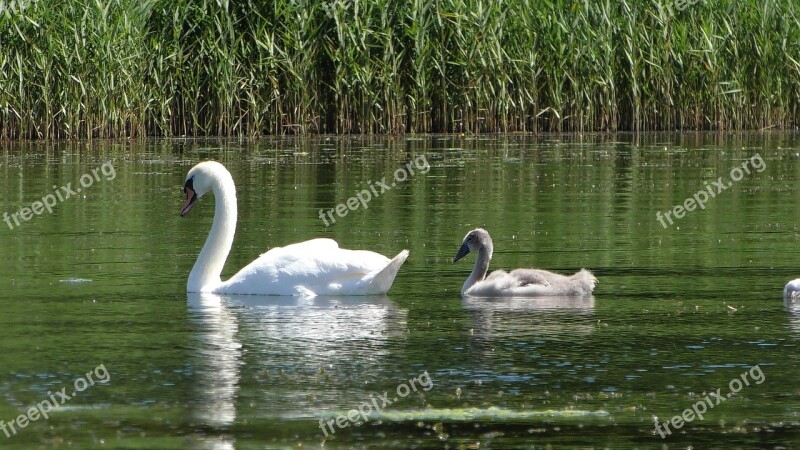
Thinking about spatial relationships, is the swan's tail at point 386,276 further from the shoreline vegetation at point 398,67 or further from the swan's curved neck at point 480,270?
the shoreline vegetation at point 398,67

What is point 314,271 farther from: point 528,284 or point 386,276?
point 528,284

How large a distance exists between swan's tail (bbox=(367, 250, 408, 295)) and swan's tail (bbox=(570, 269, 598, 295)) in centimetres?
105

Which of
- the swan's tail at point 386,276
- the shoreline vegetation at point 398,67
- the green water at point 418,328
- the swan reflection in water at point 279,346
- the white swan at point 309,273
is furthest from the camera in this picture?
the shoreline vegetation at point 398,67

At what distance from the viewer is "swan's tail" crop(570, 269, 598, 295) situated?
896 cm

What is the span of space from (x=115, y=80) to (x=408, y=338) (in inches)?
667

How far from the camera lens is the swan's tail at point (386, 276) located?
351 inches

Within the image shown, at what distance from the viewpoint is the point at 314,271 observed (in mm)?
9102

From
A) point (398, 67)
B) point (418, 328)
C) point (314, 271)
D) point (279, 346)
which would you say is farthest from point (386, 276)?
point (398, 67)

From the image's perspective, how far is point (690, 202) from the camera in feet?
48.2

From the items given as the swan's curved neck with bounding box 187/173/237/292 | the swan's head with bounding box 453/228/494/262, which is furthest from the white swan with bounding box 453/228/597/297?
the swan's curved neck with bounding box 187/173/237/292

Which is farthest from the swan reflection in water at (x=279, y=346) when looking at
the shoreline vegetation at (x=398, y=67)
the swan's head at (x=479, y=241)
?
the shoreline vegetation at (x=398, y=67)

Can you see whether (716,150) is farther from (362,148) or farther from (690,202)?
(690,202)

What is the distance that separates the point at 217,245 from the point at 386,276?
1226mm

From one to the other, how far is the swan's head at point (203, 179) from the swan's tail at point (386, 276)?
1.34 metres
